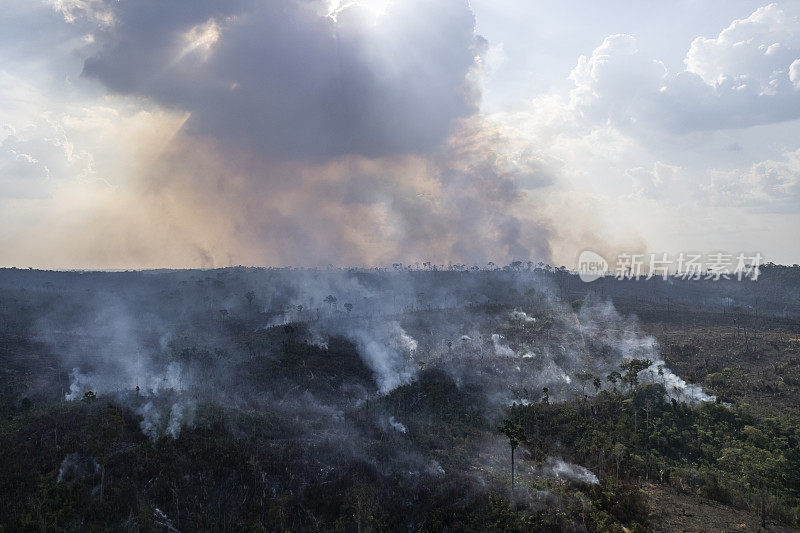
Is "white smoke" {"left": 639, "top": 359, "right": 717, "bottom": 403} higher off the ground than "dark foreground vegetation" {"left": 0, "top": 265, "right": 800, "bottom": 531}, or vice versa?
"white smoke" {"left": 639, "top": 359, "right": 717, "bottom": 403}

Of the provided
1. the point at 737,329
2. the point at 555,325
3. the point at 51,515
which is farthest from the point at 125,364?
the point at 737,329

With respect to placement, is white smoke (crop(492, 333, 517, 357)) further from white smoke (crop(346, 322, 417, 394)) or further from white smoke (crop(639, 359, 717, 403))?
white smoke (crop(639, 359, 717, 403))

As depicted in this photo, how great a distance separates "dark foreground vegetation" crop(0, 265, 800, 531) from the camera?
51.1 m

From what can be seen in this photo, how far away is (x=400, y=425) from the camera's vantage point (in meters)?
86.4

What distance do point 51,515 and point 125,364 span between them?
251 ft

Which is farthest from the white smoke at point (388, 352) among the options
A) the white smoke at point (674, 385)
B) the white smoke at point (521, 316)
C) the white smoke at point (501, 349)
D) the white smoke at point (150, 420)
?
the white smoke at point (674, 385)

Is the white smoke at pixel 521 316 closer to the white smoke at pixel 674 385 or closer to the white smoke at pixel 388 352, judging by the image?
the white smoke at pixel 388 352

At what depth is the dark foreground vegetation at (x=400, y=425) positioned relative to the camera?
2013 inches

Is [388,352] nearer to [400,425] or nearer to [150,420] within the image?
[400,425]

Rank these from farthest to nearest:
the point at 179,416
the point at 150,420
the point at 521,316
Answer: the point at 521,316
the point at 179,416
the point at 150,420

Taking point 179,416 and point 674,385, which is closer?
point 179,416

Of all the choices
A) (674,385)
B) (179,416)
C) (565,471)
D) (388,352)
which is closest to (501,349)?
(388,352)

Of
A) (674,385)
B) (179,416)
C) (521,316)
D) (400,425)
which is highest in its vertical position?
(521,316)

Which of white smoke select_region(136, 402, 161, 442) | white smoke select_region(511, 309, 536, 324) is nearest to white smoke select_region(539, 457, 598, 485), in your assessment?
white smoke select_region(136, 402, 161, 442)
